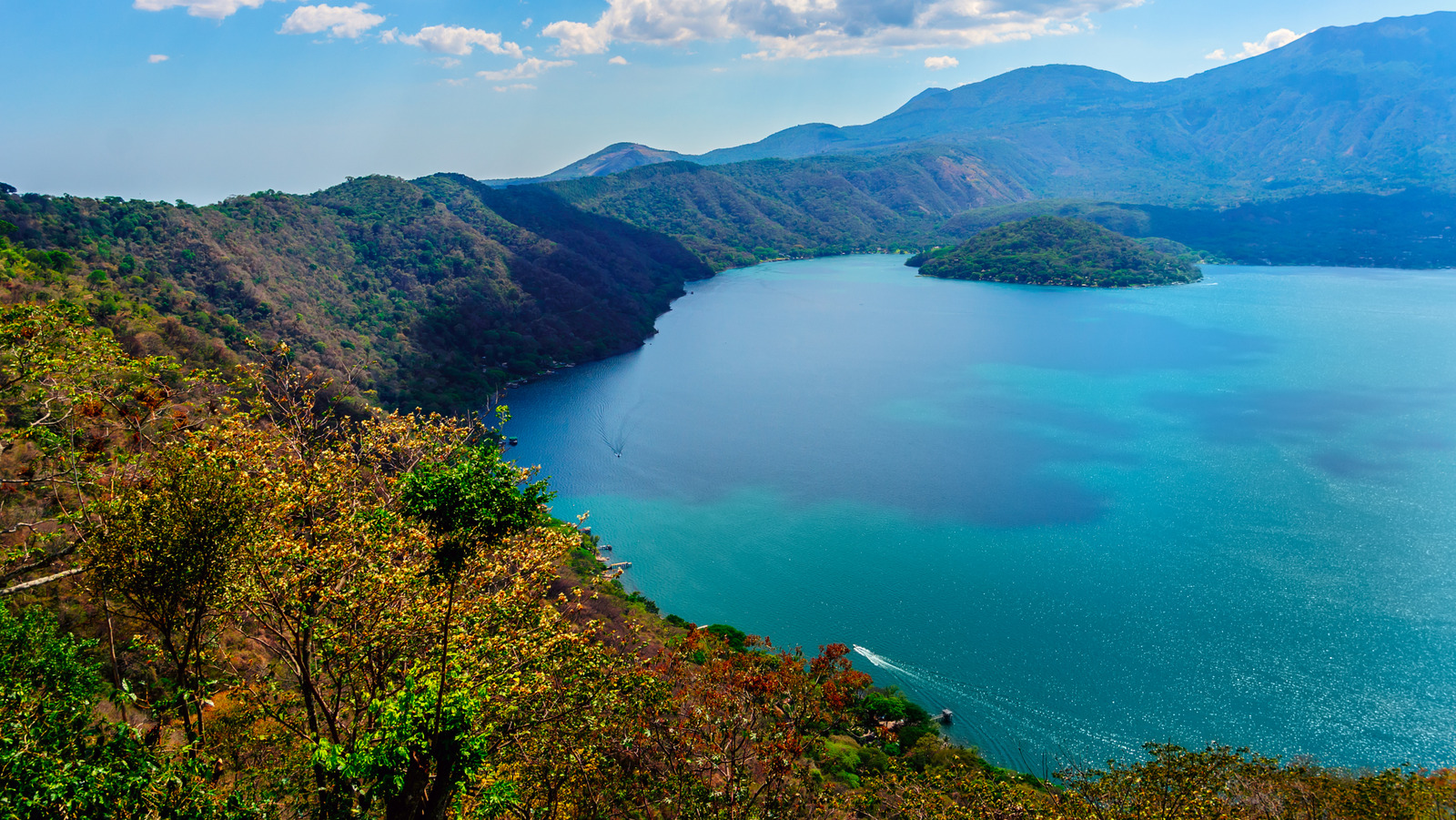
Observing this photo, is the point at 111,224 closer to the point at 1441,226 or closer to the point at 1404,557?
the point at 1404,557

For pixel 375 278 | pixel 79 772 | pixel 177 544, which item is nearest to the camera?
pixel 79 772

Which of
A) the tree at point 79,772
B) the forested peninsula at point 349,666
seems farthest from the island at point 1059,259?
the tree at point 79,772

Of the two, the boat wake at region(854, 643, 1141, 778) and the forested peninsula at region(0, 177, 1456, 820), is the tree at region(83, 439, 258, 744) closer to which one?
the forested peninsula at region(0, 177, 1456, 820)

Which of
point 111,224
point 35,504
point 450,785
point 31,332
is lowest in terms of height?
point 450,785

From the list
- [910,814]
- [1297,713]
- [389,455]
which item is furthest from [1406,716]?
[389,455]

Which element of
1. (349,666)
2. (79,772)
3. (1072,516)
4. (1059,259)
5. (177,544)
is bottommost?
(1072,516)

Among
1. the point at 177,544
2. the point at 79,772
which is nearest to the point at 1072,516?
the point at 177,544

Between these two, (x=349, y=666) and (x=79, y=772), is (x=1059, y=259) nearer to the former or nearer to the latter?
(x=349, y=666)
